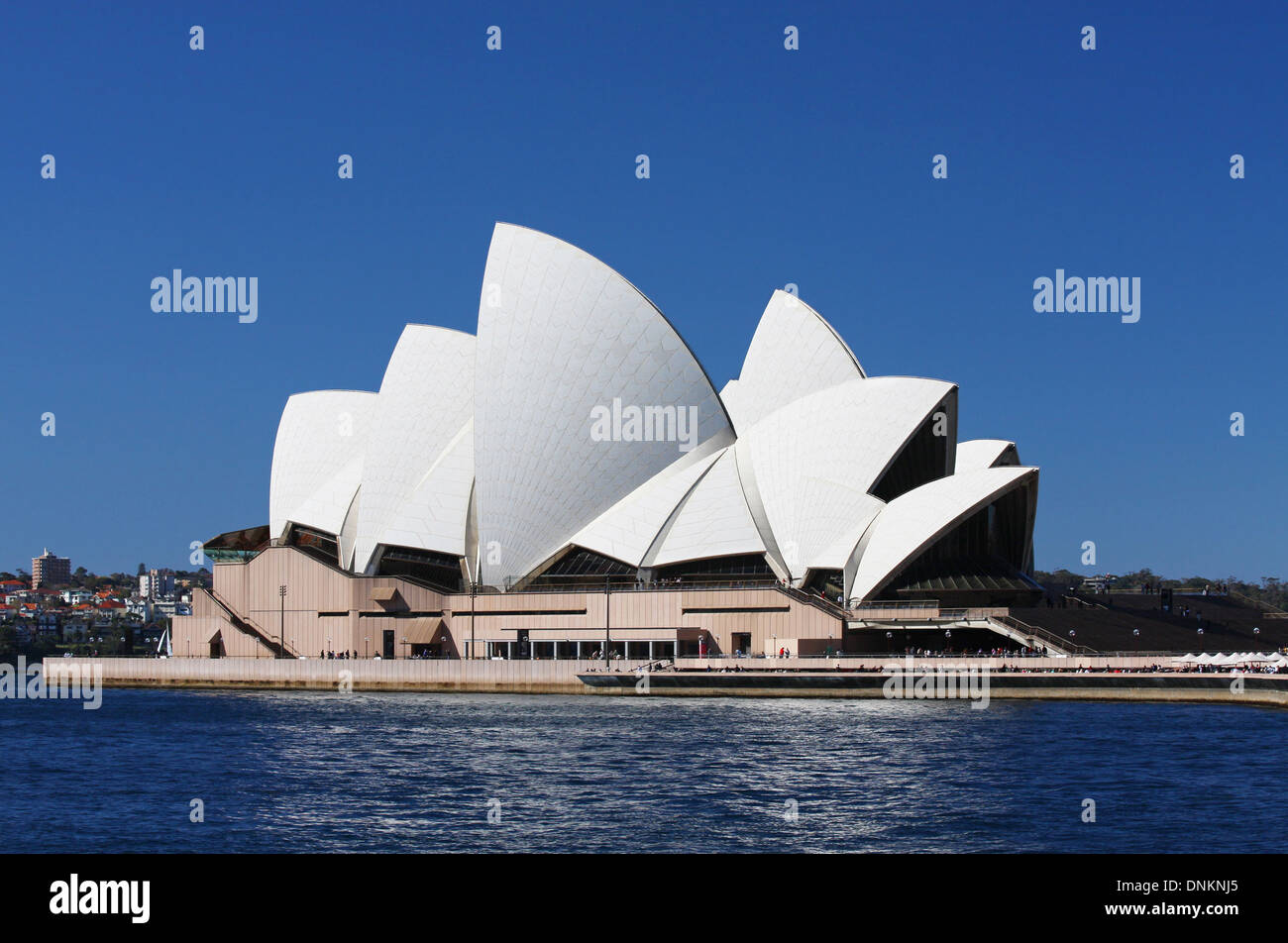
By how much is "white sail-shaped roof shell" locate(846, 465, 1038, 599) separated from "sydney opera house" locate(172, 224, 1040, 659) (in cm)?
8

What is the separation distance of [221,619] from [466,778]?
137 feet

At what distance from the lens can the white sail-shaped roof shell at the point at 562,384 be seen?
190ft

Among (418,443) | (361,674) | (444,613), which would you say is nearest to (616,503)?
(444,613)

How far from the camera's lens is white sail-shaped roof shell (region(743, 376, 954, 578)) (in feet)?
184

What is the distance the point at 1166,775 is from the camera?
25.9 m

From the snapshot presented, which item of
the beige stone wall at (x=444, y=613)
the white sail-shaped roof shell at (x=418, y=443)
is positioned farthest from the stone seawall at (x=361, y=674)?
the white sail-shaped roof shell at (x=418, y=443)

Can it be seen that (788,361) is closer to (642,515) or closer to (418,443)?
(642,515)

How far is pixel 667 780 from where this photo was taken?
85.1 feet

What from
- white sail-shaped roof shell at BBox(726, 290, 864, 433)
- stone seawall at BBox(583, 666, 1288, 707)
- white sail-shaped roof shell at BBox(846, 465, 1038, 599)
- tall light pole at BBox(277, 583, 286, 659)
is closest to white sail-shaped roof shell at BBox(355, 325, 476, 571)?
tall light pole at BBox(277, 583, 286, 659)

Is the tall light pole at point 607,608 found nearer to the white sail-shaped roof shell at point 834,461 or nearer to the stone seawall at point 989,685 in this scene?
the stone seawall at point 989,685

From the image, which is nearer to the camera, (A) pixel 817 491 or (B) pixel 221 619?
(A) pixel 817 491
